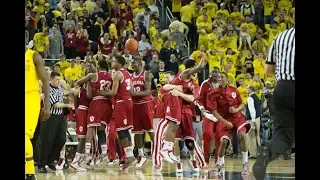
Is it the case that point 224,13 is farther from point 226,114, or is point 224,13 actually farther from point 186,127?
point 226,114

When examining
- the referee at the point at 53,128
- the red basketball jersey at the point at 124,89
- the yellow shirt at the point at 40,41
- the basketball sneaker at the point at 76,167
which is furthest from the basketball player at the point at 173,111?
the yellow shirt at the point at 40,41

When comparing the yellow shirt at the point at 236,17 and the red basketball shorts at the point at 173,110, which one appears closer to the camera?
the red basketball shorts at the point at 173,110

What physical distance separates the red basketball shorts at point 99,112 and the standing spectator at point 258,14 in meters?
10.5

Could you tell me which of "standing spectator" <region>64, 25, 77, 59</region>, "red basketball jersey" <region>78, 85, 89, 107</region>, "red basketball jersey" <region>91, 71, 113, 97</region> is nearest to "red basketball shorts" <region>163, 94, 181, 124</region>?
"red basketball jersey" <region>91, 71, 113, 97</region>

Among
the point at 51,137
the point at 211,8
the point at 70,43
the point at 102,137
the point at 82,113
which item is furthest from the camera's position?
the point at 211,8

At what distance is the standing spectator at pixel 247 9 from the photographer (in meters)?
23.7

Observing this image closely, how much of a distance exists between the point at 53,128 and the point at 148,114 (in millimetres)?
1957

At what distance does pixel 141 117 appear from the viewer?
1427 cm

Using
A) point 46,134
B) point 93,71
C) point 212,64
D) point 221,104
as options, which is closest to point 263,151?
point 221,104

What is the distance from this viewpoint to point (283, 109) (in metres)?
6.77

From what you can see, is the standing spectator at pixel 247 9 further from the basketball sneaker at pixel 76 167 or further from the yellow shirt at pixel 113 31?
the basketball sneaker at pixel 76 167

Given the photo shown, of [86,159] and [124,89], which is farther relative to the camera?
[86,159]

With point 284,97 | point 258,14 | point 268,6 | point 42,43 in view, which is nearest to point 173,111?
point 284,97
